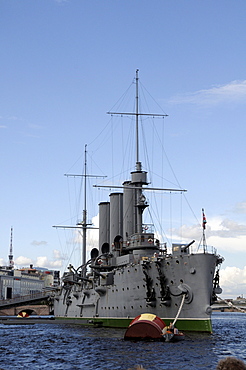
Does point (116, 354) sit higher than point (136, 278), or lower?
lower

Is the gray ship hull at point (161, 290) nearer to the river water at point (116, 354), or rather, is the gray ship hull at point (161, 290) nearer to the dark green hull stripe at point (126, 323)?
the dark green hull stripe at point (126, 323)

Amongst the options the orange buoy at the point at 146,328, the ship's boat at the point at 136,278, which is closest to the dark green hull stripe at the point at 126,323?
the ship's boat at the point at 136,278

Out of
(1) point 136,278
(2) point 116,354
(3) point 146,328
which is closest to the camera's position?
(2) point 116,354

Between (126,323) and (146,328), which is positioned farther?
(126,323)

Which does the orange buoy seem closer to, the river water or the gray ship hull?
the river water

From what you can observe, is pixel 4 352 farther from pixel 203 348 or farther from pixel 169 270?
pixel 169 270

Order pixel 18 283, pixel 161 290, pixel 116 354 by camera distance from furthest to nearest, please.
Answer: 1. pixel 18 283
2. pixel 161 290
3. pixel 116 354

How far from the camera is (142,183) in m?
44.9

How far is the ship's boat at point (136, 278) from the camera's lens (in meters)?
31.7

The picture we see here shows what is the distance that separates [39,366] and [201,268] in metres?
15.4

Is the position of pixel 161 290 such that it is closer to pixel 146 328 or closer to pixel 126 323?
pixel 126 323

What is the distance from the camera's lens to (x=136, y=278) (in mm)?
36031

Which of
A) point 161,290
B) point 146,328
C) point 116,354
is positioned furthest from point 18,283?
point 116,354

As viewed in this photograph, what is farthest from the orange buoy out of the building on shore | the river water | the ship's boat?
the building on shore
